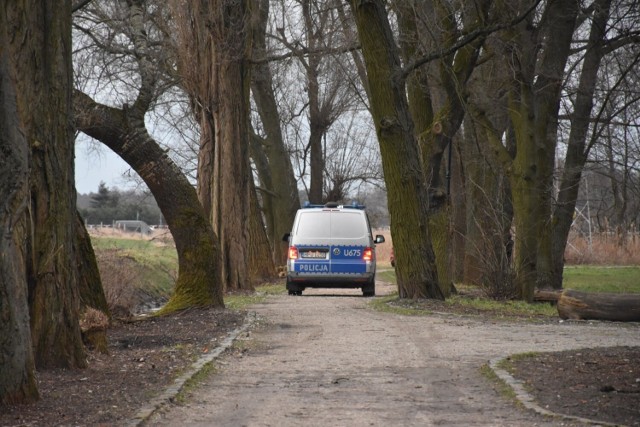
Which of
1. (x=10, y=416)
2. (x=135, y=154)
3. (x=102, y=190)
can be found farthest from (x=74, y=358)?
(x=102, y=190)

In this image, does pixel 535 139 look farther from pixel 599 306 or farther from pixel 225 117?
pixel 599 306

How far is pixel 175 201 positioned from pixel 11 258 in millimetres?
9929

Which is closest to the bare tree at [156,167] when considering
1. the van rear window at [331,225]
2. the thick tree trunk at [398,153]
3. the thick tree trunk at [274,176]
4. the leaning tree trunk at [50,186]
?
the thick tree trunk at [398,153]

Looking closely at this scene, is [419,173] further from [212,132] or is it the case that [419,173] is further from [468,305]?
[212,132]

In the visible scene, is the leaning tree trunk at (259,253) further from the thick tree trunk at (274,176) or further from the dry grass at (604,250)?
the dry grass at (604,250)

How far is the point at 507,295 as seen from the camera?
25.2 m

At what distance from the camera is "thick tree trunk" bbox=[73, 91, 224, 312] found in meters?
17.6

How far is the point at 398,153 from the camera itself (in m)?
21.4

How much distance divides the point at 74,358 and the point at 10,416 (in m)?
2.74

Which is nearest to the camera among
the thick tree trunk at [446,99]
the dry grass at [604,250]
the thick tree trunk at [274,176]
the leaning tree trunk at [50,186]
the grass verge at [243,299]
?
the leaning tree trunk at [50,186]

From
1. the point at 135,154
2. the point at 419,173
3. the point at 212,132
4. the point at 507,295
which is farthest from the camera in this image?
the point at 212,132

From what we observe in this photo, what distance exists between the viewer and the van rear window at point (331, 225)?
88.4 ft

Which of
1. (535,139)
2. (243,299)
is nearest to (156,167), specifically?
(243,299)

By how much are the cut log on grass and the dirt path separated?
2.47 ft
